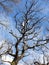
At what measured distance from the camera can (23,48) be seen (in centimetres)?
2688

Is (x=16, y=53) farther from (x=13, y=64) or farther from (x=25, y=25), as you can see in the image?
(x=25, y=25)

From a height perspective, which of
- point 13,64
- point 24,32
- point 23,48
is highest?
point 24,32

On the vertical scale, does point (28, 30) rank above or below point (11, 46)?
above

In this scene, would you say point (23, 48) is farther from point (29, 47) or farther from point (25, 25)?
point (25, 25)

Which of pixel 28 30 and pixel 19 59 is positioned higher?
pixel 28 30

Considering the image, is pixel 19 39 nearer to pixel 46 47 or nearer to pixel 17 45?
pixel 17 45

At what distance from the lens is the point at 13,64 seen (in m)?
26.8

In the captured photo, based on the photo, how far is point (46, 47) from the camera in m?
28.0

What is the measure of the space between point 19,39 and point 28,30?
1455 mm

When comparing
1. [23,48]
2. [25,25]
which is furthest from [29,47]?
[25,25]

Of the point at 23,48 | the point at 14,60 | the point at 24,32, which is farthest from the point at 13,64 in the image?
the point at 24,32

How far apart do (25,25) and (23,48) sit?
2593mm

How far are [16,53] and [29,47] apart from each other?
5.64ft

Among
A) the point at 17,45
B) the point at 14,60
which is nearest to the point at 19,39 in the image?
the point at 17,45
